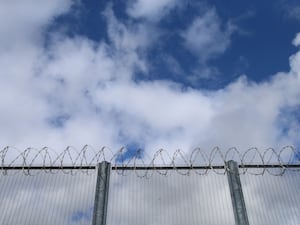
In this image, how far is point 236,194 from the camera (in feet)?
31.1

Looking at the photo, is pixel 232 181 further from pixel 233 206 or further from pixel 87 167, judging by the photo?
pixel 87 167

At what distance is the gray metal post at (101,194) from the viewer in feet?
29.7

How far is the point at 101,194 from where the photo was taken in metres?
→ 9.44

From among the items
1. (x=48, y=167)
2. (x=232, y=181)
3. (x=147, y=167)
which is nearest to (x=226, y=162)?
(x=232, y=181)

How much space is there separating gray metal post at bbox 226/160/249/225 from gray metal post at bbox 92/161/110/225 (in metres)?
3.70

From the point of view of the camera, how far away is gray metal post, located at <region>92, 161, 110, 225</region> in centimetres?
905

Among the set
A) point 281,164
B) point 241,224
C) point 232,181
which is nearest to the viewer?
point 241,224

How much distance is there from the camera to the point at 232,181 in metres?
9.77

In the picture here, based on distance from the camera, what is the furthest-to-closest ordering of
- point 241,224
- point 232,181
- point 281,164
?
point 281,164
point 232,181
point 241,224

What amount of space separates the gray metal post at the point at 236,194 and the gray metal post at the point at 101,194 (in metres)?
3.70

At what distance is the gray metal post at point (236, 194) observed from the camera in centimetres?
906

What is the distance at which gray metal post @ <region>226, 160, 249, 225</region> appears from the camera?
357 inches

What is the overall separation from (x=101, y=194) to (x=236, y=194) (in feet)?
12.9

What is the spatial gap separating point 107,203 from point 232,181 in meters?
3.78
